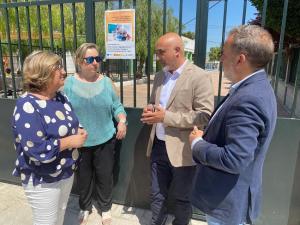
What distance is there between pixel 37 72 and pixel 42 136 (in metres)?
0.42

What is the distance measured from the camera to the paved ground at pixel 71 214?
3.07 metres

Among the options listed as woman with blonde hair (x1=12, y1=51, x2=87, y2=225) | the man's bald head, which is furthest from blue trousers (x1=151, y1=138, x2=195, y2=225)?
woman with blonde hair (x1=12, y1=51, x2=87, y2=225)

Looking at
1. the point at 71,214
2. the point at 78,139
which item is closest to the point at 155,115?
the point at 78,139

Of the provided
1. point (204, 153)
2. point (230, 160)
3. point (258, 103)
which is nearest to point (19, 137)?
point (204, 153)

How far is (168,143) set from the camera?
95.0 inches

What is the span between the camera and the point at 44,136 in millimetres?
1805

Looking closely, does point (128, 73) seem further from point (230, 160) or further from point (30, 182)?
point (230, 160)

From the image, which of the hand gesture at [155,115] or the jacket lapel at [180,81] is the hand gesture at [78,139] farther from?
the jacket lapel at [180,81]

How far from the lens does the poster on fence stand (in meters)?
2.83

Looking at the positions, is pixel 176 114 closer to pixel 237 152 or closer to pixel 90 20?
pixel 237 152

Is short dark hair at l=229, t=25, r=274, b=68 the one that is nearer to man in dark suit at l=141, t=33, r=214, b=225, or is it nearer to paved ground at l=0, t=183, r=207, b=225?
man in dark suit at l=141, t=33, r=214, b=225

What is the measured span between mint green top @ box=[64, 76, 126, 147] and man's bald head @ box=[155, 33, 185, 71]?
0.70 m

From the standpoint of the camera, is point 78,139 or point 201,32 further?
point 201,32

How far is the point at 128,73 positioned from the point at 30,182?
1.81 m
